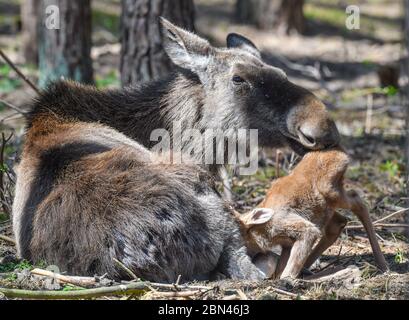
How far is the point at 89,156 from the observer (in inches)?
244

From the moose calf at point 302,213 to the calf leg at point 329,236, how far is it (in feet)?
0.23

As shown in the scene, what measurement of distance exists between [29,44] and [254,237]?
406 inches

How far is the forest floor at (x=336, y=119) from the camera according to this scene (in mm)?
5711

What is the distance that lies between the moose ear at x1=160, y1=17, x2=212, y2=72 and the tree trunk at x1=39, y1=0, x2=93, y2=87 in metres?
4.25

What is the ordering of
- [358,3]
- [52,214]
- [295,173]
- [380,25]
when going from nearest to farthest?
[52,214]
[295,173]
[380,25]
[358,3]

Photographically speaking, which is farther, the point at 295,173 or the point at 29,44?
the point at 29,44

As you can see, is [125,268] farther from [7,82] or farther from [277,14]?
[277,14]

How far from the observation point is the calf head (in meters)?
6.88

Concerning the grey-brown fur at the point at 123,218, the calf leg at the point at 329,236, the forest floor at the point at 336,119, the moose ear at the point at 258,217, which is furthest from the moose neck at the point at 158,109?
the calf leg at the point at 329,236

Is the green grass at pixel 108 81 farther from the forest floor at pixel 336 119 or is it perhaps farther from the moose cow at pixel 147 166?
the moose cow at pixel 147 166

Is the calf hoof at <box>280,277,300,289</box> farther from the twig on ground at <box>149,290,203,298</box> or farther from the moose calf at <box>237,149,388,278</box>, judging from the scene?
the twig on ground at <box>149,290,203,298</box>

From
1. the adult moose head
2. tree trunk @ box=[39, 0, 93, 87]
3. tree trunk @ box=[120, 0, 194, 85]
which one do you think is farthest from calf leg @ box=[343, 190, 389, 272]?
tree trunk @ box=[39, 0, 93, 87]
